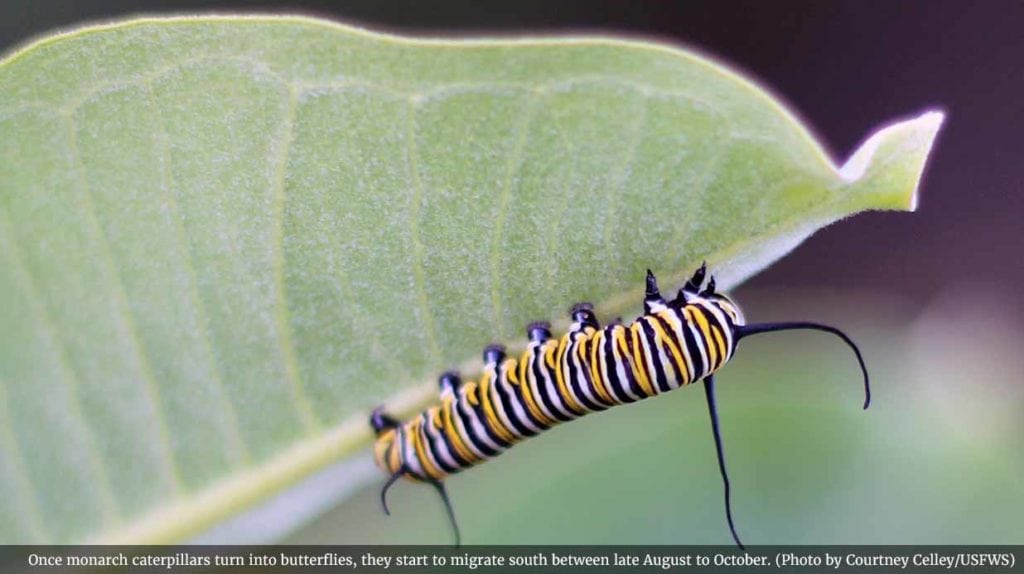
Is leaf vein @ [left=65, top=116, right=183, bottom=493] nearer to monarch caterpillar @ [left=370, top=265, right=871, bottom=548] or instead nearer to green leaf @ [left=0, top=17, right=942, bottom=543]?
green leaf @ [left=0, top=17, right=942, bottom=543]

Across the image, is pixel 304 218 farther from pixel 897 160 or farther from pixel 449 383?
pixel 897 160

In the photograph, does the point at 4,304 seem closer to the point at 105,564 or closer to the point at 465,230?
the point at 105,564

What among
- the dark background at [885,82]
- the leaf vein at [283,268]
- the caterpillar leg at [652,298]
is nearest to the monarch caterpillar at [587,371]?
the caterpillar leg at [652,298]
